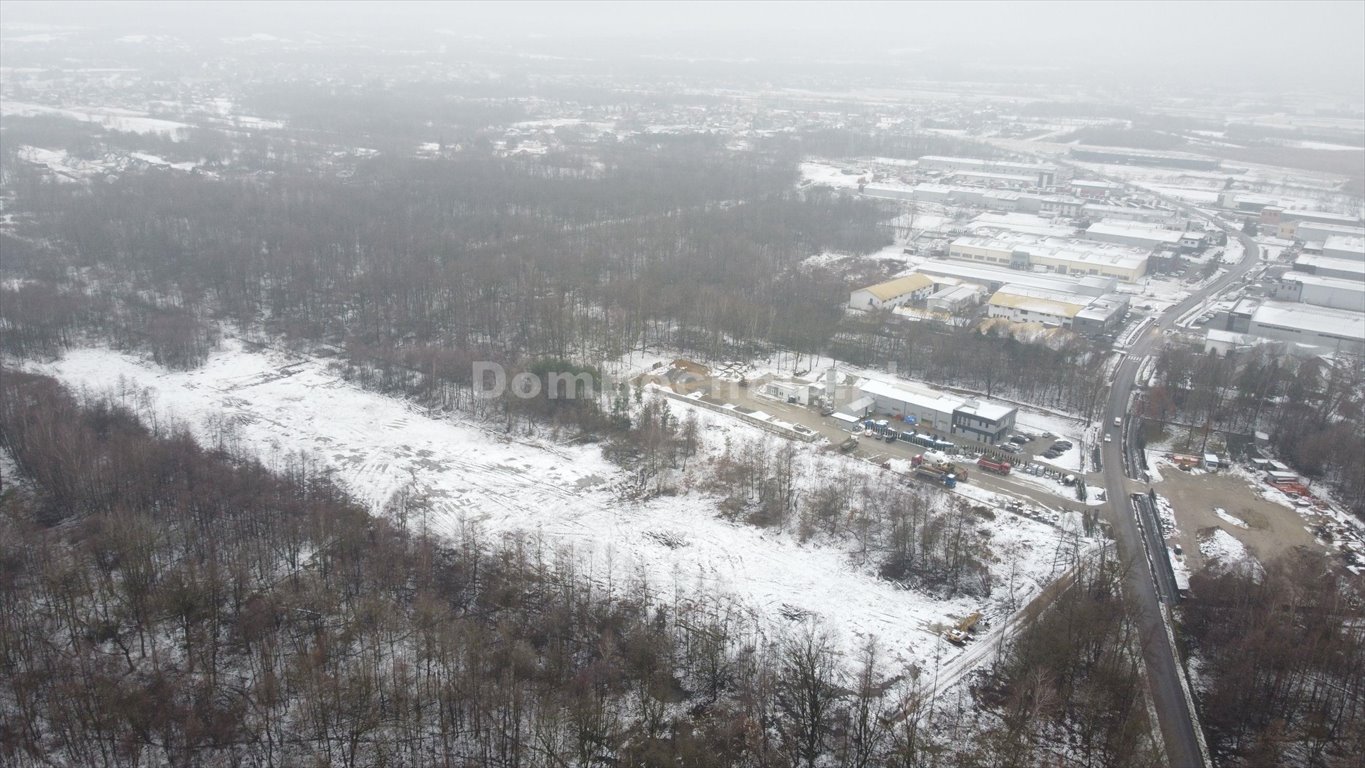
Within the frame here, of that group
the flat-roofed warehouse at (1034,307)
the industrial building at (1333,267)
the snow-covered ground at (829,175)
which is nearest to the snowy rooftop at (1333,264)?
the industrial building at (1333,267)

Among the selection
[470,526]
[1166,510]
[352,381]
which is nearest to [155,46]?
[352,381]

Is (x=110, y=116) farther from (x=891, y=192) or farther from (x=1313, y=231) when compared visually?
(x=1313, y=231)

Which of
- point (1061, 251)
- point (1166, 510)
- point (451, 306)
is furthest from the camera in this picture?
point (1061, 251)

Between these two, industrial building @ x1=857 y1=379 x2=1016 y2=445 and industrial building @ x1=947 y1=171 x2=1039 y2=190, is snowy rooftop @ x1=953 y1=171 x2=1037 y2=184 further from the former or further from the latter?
industrial building @ x1=857 y1=379 x2=1016 y2=445

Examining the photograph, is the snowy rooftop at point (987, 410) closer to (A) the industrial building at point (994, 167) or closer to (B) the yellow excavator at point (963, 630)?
(B) the yellow excavator at point (963, 630)

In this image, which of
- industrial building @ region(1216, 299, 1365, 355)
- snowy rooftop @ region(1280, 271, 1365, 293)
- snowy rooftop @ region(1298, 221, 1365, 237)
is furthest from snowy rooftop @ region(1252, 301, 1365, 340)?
snowy rooftop @ region(1298, 221, 1365, 237)

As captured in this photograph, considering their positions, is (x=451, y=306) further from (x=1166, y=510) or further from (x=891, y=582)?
(x=1166, y=510)
